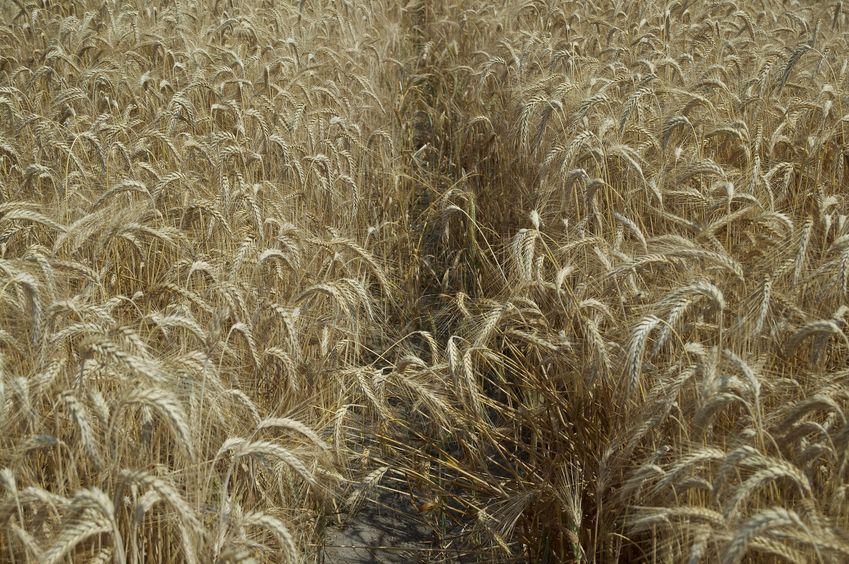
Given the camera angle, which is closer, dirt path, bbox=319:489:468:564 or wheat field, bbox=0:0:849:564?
wheat field, bbox=0:0:849:564

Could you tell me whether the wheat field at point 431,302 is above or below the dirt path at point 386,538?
above

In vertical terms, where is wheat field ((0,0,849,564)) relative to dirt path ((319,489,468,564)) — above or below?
above

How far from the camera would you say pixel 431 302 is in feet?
14.3

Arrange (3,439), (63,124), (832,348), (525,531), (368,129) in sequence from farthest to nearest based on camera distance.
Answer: (368,129) → (63,124) → (525,531) → (832,348) → (3,439)

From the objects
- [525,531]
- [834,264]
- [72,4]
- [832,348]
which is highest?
[72,4]

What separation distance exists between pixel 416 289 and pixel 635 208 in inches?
52.1

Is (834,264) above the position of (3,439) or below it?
above

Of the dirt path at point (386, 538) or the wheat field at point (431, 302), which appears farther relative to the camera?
the dirt path at point (386, 538)

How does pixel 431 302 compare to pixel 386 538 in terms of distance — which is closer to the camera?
pixel 386 538

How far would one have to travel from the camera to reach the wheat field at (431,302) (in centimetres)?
193

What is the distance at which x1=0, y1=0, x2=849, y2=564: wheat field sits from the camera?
6.35ft

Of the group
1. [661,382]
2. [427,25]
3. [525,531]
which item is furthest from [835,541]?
[427,25]

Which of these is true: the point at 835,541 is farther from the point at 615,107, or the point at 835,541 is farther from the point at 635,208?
the point at 615,107

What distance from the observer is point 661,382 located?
87.6 inches
